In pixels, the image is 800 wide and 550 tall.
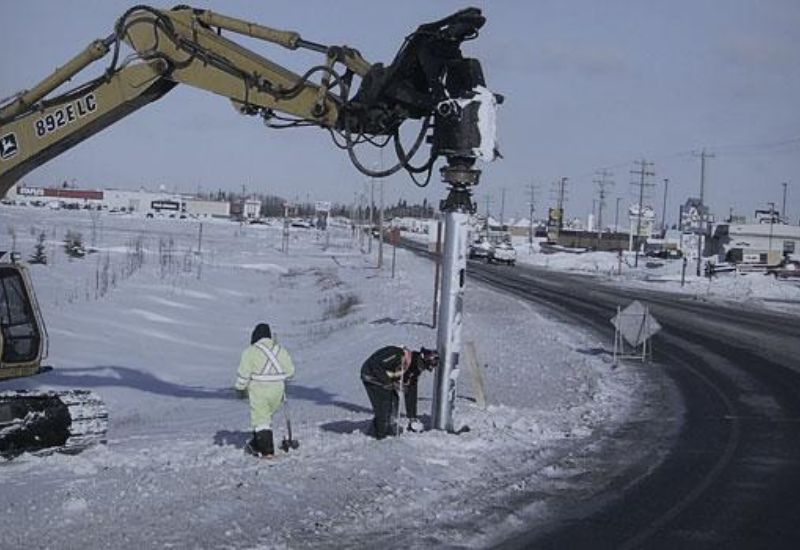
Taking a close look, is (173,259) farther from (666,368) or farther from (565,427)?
(565,427)

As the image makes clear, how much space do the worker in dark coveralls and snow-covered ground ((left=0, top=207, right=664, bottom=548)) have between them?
15.4 inches

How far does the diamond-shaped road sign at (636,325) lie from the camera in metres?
22.5

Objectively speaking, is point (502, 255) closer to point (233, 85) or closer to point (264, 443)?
point (233, 85)

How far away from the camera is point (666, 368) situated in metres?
21.8

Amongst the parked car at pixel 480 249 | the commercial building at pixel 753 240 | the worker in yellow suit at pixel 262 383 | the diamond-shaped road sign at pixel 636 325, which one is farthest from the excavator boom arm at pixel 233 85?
the commercial building at pixel 753 240

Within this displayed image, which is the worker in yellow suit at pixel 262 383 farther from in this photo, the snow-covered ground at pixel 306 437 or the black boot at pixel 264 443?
the snow-covered ground at pixel 306 437

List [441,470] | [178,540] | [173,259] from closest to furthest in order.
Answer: [178,540] → [441,470] → [173,259]

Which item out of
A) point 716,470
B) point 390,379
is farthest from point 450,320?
point 716,470

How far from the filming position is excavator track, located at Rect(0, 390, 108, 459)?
11.9 metres

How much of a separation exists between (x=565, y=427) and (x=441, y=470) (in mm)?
3610

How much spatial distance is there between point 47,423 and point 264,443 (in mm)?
2669

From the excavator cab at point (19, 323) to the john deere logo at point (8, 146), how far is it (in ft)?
4.44

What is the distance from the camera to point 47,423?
39.3ft

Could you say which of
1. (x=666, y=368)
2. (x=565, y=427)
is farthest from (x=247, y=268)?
(x=565, y=427)
